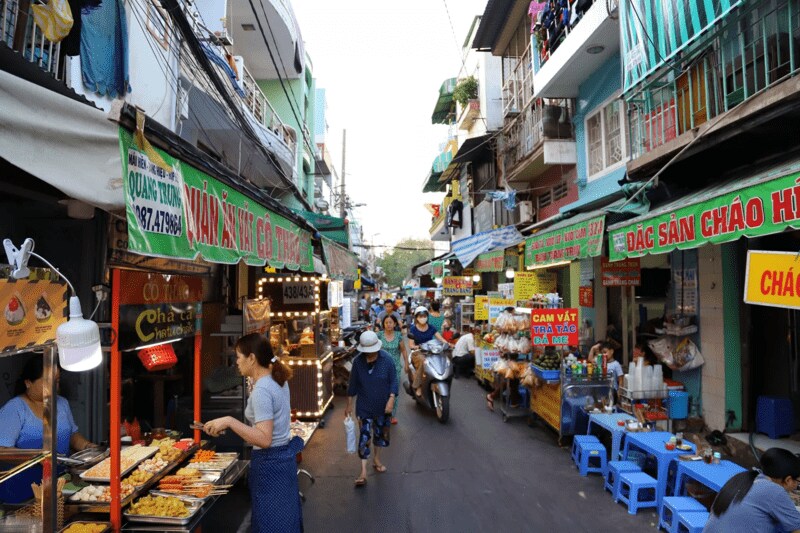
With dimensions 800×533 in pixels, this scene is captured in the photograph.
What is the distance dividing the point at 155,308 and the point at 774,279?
14.6 ft

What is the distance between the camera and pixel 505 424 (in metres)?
9.17

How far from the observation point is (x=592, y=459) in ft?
21.7

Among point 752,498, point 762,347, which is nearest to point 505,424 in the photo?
point 762,347

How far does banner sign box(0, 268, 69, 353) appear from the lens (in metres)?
2.58

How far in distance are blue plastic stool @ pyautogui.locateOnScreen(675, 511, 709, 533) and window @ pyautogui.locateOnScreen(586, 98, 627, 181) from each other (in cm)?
786

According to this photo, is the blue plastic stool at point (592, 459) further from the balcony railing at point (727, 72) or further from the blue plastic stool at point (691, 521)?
the balcony railing at point (727, 72)

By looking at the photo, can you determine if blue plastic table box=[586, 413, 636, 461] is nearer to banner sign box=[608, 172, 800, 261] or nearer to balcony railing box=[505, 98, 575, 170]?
banner sign box=[608, 172, 800, 261]

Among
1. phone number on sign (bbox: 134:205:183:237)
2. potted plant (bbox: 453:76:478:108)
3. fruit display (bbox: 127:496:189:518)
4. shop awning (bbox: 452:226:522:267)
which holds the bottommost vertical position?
fruit display (bbox: 127:496:189:518)

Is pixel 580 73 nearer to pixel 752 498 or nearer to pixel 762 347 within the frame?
pixel 762 347

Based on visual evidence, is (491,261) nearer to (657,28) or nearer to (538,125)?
(538,125)

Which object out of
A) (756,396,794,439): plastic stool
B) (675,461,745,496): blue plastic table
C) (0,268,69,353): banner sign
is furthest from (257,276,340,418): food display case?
(756,396,794,439): plastic stool

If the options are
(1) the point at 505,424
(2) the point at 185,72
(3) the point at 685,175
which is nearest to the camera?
(3) the point at 685,175

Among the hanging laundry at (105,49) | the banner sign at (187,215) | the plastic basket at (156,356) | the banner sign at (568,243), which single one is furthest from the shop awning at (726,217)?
the hanging laundry at (105,49)

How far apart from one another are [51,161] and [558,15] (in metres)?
12.2
